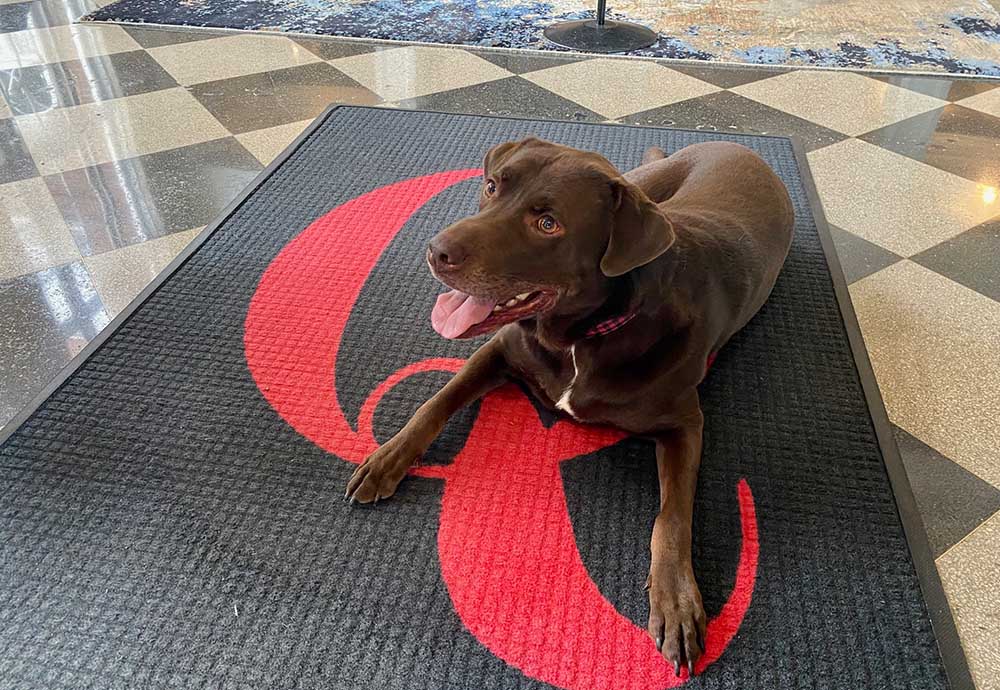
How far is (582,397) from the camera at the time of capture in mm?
1353

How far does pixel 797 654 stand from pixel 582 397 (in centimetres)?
53

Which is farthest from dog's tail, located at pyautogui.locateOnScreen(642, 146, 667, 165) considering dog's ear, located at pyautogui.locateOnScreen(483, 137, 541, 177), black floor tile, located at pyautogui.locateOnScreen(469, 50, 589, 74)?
black floor tile, located at pyautogui.locateOnScreen(469, 50, 589, 74)

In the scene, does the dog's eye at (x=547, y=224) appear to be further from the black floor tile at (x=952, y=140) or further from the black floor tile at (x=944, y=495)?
the black floor tile at (x=952, y=140)

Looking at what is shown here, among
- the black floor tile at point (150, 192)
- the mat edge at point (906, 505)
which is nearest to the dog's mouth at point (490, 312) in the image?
the mat edge at point (906, 505)

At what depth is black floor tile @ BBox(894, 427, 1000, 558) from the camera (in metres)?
1.31

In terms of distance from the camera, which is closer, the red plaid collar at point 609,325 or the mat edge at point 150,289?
the red plaid collar at point 609,325

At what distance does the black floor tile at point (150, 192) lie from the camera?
6.91 ft

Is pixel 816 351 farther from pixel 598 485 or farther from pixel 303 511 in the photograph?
pixel 303 511

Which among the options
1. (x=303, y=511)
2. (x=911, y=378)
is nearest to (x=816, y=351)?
(x=911, y=378)

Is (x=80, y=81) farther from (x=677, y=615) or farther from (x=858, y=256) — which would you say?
(x=677, y=615)

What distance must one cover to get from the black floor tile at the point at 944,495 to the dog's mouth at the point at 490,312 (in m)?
0.78

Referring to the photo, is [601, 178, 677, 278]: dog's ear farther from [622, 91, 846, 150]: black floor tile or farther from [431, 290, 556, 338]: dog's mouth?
[622, 91, 846, 150]: black floor tile

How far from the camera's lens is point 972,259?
2.01 m

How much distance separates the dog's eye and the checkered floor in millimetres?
841
